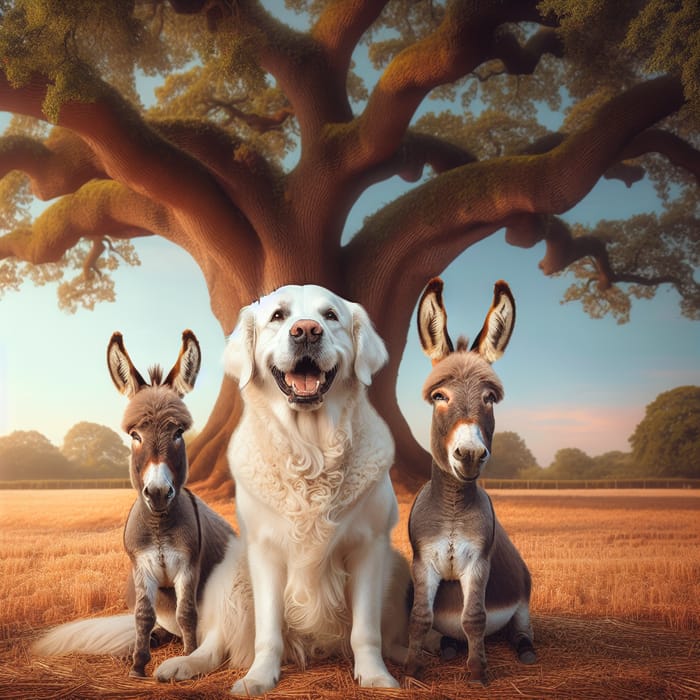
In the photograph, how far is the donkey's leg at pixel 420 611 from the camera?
3.32 meters

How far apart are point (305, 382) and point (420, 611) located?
1120 millimetres

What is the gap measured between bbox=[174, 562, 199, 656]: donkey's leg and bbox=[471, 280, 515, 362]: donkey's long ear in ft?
5.48

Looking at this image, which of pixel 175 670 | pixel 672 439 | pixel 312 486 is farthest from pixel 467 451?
pixel 672 439

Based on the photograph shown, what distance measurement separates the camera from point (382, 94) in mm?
9562

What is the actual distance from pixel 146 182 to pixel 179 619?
7110 mm

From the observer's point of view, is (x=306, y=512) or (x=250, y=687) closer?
(x=250, y=687)

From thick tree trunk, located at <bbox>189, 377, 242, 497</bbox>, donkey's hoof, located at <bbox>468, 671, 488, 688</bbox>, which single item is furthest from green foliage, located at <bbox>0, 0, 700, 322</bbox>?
donkey's hoof, located at <bbox>468, 671, 488, 688</bbox>

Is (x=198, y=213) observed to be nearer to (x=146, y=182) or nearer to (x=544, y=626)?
(x=146, y=182)

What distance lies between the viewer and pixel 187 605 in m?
3.48

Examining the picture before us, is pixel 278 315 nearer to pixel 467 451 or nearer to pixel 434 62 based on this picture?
pixel 467 451

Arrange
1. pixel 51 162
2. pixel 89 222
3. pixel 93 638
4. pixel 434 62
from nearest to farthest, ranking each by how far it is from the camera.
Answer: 1. pixel 93 638
2. pixel 434 62
3. pixel 51 162
4. pixel 89 222

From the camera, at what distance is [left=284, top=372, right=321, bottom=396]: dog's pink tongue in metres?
3.26

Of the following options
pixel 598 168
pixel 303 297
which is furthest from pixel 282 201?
pixel 303 297

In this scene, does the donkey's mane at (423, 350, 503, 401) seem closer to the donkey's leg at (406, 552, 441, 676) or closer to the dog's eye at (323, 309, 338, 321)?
Result: the dog's eye at (323, 309, 338, 321)
